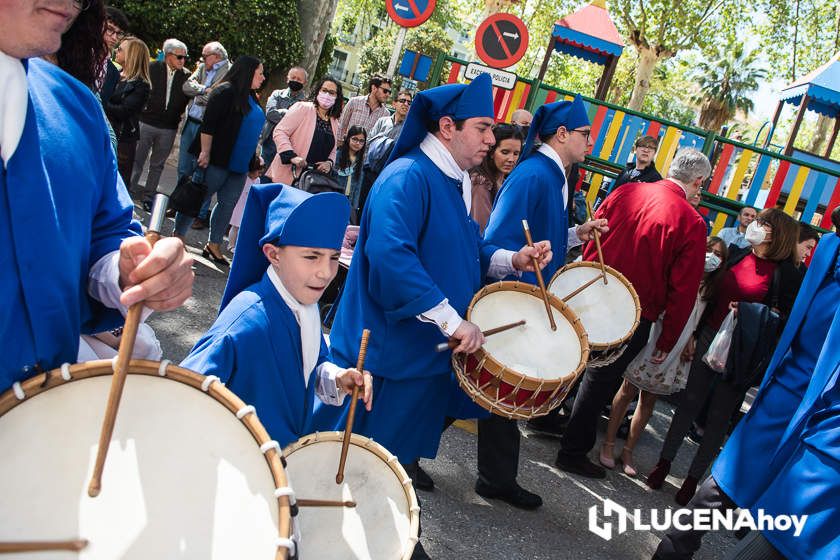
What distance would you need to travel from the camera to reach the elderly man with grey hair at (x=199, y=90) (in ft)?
22.4

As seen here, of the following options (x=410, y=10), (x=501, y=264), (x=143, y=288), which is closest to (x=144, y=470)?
(x=143, y=288)

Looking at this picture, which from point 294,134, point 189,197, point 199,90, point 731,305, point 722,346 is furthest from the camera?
point 199,90

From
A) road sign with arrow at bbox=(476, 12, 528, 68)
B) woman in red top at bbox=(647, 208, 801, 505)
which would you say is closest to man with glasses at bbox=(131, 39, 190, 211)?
road sign with arrow at bbox=(476, 12, 528, 68)

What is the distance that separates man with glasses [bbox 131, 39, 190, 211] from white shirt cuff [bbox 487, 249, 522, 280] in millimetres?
5294

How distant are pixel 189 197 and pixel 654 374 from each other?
13.3 feet

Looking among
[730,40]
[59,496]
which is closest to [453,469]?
[59,496]

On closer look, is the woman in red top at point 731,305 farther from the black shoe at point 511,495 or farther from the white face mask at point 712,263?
the black shoe at point 511,495

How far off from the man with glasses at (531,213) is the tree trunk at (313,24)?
11.1 meters

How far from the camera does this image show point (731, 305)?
14.9 ft

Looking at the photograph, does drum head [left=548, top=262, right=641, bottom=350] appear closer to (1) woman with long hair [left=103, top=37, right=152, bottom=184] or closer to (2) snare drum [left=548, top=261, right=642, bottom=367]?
(2) snare drum [left=548, top=261, right=642, bottom=367]

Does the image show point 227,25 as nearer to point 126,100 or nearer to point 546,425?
point 126,100

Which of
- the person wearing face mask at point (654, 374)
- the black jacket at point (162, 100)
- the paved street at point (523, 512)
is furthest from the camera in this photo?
the black jacket at point (162, 100)

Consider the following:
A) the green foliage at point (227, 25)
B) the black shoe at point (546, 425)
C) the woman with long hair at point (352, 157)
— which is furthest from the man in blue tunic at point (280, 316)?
Result: the green foliage at point (227, 25)

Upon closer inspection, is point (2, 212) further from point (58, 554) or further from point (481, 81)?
point (481, 81)
